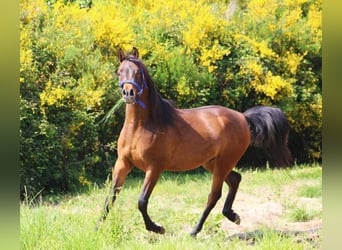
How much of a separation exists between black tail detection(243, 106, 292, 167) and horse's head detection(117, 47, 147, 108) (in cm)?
79

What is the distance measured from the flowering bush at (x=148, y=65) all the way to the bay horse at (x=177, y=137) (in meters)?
0.80

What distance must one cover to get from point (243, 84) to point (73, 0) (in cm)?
171

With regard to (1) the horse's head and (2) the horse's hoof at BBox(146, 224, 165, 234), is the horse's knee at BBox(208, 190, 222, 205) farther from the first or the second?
(1) the horse's head

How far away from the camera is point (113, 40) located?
401 centimetres

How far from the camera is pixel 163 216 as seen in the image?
3.28m

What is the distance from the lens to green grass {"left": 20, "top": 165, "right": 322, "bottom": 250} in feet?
9.01

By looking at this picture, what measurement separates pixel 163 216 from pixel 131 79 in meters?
0.97

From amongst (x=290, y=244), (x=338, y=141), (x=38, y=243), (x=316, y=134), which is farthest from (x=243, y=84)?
(x=338, y=141)

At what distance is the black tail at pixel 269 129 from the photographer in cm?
327

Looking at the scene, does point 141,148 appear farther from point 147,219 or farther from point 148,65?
point 148,65

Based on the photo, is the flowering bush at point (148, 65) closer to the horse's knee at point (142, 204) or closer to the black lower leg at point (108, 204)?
the black lower leg at point (108, 204)

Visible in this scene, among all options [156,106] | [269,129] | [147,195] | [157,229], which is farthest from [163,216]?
[269,129]

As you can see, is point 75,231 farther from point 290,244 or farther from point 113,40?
point 113,40

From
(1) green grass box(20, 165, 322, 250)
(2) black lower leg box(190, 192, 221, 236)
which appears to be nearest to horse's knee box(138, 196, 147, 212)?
(1) green grass box(20, 165, 322, 250)
